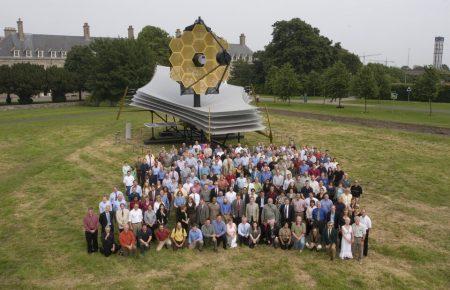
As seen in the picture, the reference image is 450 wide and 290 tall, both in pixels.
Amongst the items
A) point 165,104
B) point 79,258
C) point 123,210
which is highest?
point 165,104

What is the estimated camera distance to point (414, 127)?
32.7 m

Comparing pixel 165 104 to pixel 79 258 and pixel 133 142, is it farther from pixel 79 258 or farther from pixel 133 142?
pixel 79 258

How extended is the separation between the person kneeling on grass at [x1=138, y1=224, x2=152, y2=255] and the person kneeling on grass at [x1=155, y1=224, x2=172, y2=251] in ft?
0.98

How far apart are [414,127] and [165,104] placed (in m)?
20.4

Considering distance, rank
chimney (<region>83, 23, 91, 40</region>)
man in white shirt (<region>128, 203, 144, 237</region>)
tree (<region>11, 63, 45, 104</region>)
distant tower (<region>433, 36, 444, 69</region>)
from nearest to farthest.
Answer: man in white shirt (<region>128, 203, 144, 237</region>)
tree (<region>11, 63, 45, 104</region>)
chimney (<region>83, 23, 91, 40</region>)
distant tower (<region>433, 36, 444, 69</region>)

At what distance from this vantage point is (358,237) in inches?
475

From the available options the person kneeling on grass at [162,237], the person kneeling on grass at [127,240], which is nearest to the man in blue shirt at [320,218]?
the person kneeling on grass at [162,237]

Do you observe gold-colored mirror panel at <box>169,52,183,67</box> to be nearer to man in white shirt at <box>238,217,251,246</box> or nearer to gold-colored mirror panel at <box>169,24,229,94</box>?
gold-colored mirror panel at <box>169,24,229,94</box>

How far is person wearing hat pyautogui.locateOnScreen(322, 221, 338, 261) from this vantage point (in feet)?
40.1

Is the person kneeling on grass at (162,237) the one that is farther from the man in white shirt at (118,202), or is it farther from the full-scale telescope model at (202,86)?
the full-scale telescope model at (202,86)

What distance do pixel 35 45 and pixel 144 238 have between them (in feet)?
329

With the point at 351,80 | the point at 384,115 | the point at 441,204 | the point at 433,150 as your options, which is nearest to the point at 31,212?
the point at 441,204

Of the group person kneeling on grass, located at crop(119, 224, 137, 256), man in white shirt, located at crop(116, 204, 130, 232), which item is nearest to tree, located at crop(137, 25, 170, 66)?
man in white shirt, located at crop(116, 204, 130, 232)

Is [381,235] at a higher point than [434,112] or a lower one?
lower
